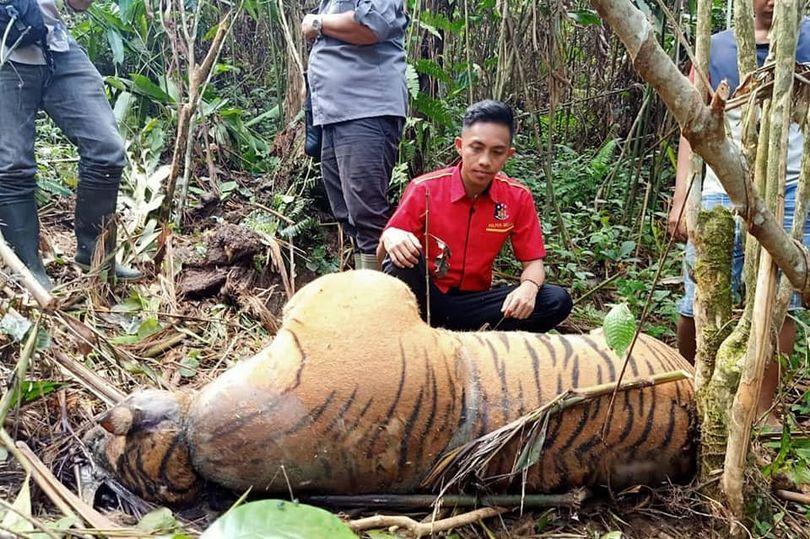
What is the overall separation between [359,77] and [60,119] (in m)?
1.68

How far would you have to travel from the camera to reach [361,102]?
13.0 feet

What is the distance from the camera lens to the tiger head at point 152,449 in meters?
2.03

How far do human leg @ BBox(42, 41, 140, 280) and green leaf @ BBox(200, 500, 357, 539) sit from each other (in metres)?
2.65

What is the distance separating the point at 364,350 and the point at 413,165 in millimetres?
3416

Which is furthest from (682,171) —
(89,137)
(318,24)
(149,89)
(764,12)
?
(149,89)

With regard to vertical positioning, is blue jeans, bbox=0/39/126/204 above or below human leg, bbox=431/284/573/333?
above

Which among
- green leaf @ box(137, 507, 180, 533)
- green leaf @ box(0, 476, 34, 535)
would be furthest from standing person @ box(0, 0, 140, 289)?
green leaf @ box(137, 507, 180, 533)

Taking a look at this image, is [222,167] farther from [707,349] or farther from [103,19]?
[707,349]

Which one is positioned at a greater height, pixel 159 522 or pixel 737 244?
pixel 737 244

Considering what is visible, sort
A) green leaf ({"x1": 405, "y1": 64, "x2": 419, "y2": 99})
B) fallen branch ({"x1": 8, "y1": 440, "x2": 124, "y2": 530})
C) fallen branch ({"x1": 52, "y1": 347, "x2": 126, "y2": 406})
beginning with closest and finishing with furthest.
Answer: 1. fallen branch ({"x1": 8, "y1": 440, "x2": 124, "y2": 530})
2. fallen branch ({"x1": 52, "y1": 347, "x2": 126, "y2": 406})
3. green leaf ({"x1": 405, "y1": 64, "x2": 419, "y2": 99})

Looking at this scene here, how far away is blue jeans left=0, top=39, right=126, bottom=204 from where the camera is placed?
12.1ft

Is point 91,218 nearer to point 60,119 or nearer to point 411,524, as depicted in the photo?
point 60,119

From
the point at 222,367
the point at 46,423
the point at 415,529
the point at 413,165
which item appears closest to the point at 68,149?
the point at 413,165

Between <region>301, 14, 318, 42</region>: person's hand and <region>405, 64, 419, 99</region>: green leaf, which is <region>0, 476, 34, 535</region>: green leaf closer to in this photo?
<region>301, 14, 318, 42</region>: person's hand
